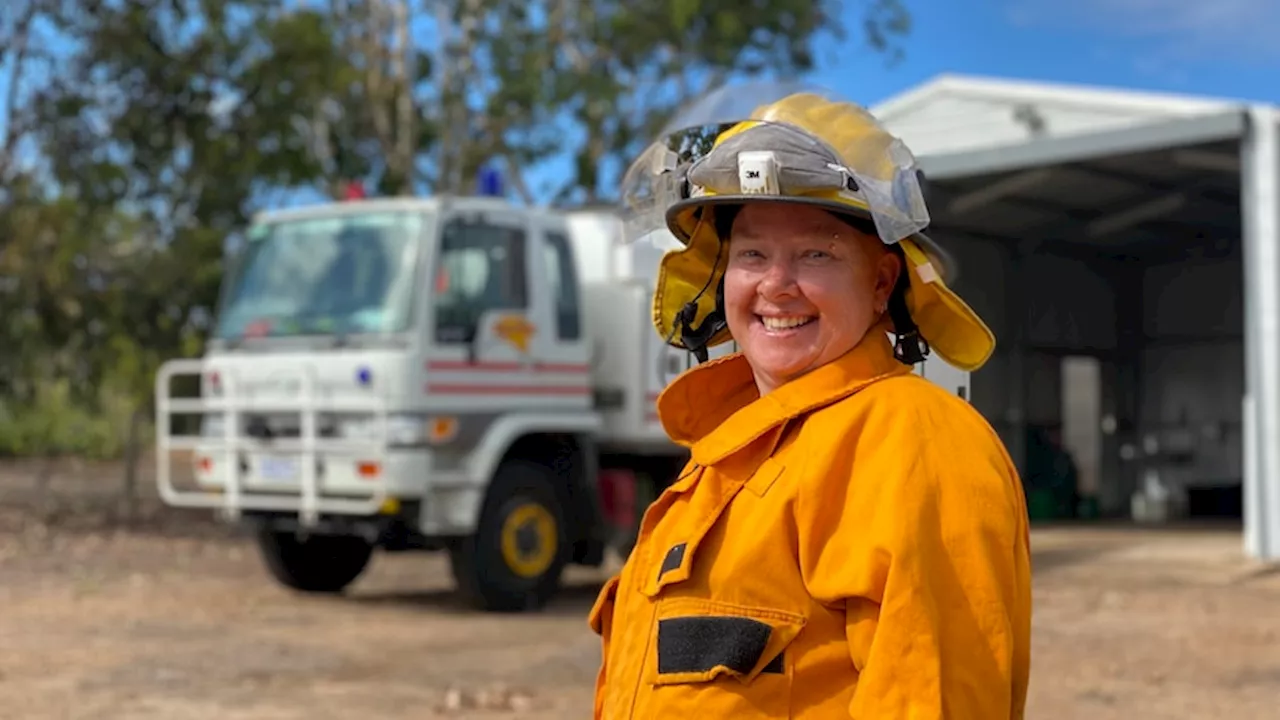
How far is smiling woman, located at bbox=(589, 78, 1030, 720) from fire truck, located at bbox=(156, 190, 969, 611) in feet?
21.3

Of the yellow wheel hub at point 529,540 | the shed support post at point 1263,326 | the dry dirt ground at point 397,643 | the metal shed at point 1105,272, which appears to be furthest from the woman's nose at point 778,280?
the metal shed at point 1105,272

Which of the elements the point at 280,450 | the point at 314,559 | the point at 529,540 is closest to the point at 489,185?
the point at 280,450

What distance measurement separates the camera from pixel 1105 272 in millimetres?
20781

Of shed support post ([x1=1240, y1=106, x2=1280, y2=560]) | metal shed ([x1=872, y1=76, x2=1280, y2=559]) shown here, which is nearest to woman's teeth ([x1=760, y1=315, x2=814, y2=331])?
shed support post ([x1=1240, y1=106, x2=1280, y2=560])

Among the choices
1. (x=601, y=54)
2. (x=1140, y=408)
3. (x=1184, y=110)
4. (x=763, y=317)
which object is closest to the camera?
(x=763, y=317)

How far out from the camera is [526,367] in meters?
9.63

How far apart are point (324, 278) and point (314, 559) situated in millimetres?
2285

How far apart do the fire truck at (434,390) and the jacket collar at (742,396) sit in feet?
20.5

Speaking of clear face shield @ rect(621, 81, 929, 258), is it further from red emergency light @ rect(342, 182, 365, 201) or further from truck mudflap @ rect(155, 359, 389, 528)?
red emergency light @ rect(342, 182, 365, 201)

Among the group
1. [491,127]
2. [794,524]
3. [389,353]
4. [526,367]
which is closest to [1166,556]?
[526,367]

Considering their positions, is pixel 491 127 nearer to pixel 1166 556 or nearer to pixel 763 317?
pixel 1166 556

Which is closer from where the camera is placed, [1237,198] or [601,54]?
[1237,198]

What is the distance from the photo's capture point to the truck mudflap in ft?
29.7

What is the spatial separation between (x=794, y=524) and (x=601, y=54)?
21.9 metres
